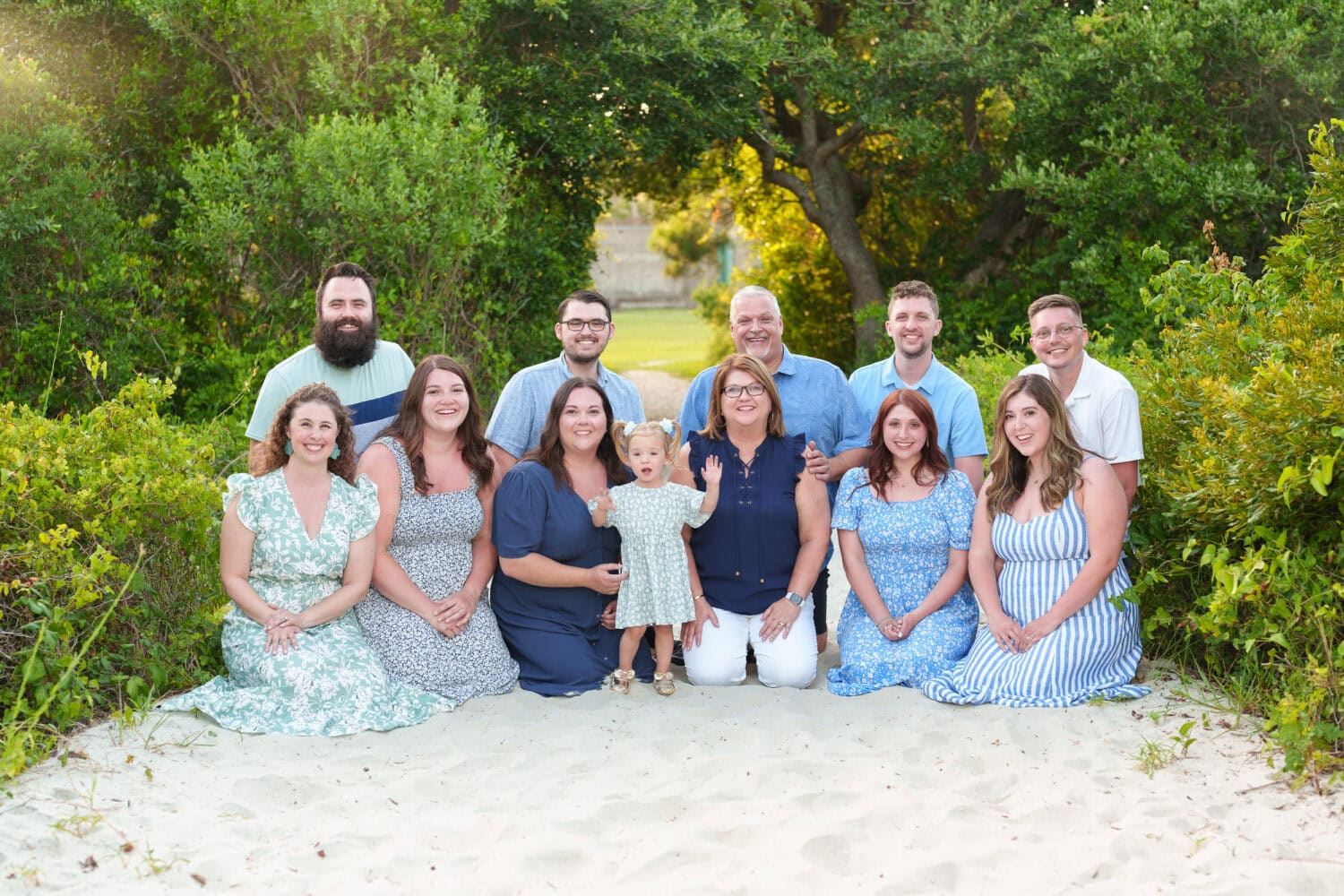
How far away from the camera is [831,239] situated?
14.8 meters

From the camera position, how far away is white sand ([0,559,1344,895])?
3.67m

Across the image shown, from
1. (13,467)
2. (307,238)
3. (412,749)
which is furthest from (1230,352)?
(307,238)

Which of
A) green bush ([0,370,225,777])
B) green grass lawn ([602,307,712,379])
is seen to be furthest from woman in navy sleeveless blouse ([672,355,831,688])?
green grass lawn ([602,307,712,379])

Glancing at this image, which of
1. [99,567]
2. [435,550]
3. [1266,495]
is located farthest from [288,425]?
[1266,495]

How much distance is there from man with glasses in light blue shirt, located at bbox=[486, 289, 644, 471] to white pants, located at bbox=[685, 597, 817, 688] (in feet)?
3.65

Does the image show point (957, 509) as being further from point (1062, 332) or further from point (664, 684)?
point (664, 684)

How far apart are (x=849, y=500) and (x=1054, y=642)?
1.05 metres

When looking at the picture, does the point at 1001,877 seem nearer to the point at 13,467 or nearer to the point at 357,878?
the point at 357,878

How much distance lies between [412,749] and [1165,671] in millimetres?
3141

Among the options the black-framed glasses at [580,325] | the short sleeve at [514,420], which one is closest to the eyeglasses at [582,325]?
the black-framed glasses at [580,325]

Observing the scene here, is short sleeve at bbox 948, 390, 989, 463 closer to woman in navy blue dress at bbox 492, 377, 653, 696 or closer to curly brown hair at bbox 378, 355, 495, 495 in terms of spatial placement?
woman in navy blue dress at bbox 492, 377, 653, 696

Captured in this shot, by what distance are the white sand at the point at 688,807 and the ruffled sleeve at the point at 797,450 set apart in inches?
42.5

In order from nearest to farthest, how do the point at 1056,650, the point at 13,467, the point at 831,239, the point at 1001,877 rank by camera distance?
the point at 1001,877, the point at 13,467, the point at 1056,650, the point at 831,239

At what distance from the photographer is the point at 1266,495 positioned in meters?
4.48
